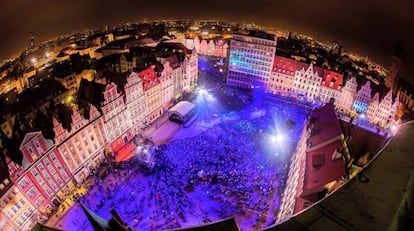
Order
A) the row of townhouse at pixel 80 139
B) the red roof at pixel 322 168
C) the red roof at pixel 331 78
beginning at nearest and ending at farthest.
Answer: the red roof at pixel 322 168 → the row of townhouse at pixel 80 139 → the red roof at pixel 331 78

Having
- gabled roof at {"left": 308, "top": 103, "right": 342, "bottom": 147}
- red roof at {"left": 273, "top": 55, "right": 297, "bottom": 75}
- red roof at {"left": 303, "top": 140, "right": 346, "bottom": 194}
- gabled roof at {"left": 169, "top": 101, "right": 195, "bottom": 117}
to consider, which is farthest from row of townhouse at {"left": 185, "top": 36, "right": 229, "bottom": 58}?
red roof at {"left": 303, "top": 140, "right": 346, "bottom": 194}

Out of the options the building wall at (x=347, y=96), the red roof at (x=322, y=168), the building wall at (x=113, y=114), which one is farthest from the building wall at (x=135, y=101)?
the building wall at (x=347, y=96)

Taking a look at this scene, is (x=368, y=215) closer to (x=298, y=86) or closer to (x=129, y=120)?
(x=129, y=120)

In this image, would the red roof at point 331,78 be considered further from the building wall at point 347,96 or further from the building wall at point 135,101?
the building wall at point 135,101

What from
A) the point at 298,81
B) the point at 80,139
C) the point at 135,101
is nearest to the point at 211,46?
the point at 298,81

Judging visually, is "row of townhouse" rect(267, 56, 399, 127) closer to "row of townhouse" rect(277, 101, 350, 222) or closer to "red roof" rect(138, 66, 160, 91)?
"row of townhouse" rect(277, 101, 350, 222)

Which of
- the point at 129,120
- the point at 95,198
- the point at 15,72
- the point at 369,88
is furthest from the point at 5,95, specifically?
the point at 369,88
